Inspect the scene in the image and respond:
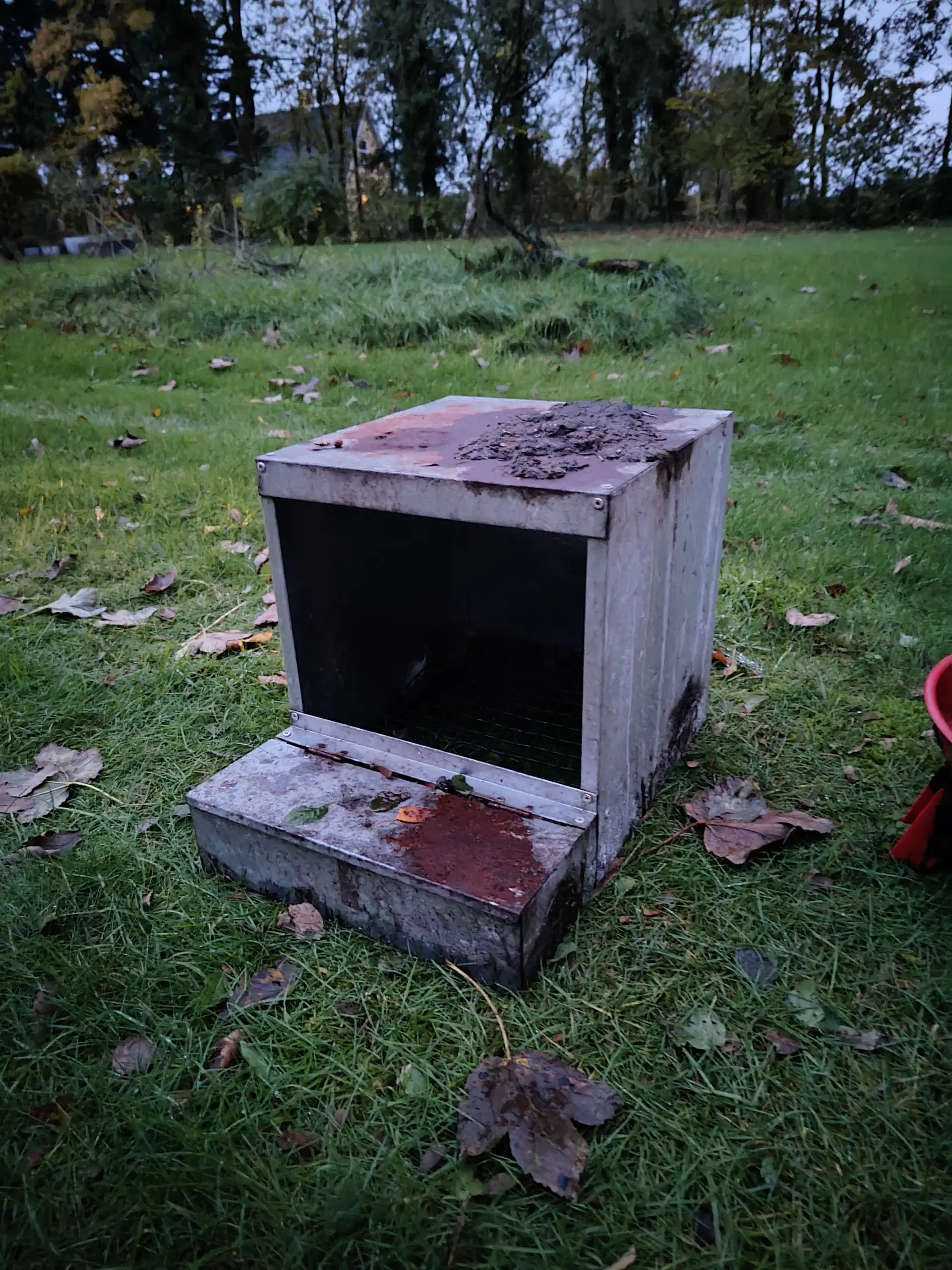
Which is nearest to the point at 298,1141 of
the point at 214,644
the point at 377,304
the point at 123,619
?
the point at 214,644

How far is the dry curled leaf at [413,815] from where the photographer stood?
179 centimetres

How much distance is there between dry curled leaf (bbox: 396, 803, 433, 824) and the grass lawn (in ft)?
0.87

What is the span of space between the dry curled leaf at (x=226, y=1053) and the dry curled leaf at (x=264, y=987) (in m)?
0.06

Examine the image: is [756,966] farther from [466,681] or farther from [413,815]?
[466,681]

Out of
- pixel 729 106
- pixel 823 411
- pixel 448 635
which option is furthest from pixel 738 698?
pixel 729 106

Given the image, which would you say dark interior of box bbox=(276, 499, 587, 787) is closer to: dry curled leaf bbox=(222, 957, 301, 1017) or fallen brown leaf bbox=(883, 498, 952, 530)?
dry curled leaf bbox=(222, 957, 301, 1017)

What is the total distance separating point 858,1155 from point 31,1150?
1.31m

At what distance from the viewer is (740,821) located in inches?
81.7

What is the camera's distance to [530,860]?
1.66 meters

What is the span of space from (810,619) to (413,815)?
→ 1.75m

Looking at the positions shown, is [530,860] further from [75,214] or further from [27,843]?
[75,214]

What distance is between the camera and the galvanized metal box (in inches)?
63.9

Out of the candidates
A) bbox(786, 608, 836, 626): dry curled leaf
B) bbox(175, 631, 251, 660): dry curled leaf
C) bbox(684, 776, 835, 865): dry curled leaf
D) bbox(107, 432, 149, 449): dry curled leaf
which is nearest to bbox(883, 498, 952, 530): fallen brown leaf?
bbox(786, 608, 836, 626): dry curled leaf

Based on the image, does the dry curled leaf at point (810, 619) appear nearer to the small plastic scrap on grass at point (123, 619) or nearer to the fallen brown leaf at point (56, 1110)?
the small plastic scrap on grass at point (123, 619)
